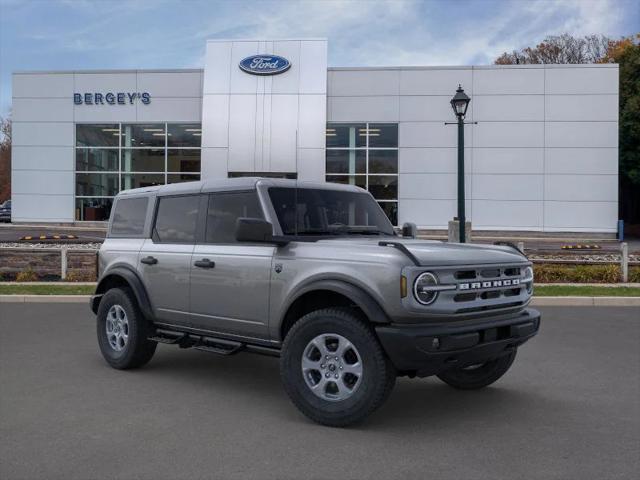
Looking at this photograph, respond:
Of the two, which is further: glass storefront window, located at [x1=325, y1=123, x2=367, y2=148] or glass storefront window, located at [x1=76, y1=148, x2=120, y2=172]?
glass storefront window, located at [x1=76, y1=148, x2=120, y2=172]

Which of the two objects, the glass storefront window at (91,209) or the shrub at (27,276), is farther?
the glass storefront window at (91,209)

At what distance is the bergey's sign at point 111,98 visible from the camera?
1282 inches

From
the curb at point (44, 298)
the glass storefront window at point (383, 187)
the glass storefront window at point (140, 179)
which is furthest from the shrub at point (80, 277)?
the glass storefront window at point (383, 187)

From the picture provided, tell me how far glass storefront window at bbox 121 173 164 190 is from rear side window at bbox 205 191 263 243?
93.4 feet

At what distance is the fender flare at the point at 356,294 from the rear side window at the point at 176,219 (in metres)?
1.66

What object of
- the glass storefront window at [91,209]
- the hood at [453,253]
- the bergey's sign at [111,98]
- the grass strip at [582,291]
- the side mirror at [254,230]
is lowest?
the grass strip at [582,291]

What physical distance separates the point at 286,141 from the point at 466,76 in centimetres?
942

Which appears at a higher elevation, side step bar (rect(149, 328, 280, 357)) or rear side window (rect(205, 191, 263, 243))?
rear side window (rect(205, 191, 263, 243))

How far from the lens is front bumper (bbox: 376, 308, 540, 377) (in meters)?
4.23

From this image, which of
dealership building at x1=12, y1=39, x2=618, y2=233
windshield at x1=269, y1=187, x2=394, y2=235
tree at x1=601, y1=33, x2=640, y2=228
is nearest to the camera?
windshield at x1=269, y1=187, x2=394, y2=235

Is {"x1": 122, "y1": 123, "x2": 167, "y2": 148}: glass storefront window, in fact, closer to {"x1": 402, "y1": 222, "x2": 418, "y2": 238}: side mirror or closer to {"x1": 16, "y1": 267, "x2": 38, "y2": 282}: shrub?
{"x1": 16, "y1": 267, "x2": 38, "y2": 282}: shrub

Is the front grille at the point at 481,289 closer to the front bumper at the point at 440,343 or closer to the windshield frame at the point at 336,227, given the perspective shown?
the front bumper at the point at 440,343

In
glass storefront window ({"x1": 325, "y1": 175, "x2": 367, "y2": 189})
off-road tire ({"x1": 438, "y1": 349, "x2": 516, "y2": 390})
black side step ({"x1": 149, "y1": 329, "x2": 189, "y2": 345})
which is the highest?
glass storefront window ({"x1": 325, "y1": 175, "x2": 367, "y2": 189})

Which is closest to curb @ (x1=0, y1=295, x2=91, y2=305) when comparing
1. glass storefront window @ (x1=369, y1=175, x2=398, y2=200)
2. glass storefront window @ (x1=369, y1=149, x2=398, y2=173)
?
glass storefront window @ (x1=369, y1=175, x2=398, y2=200)
